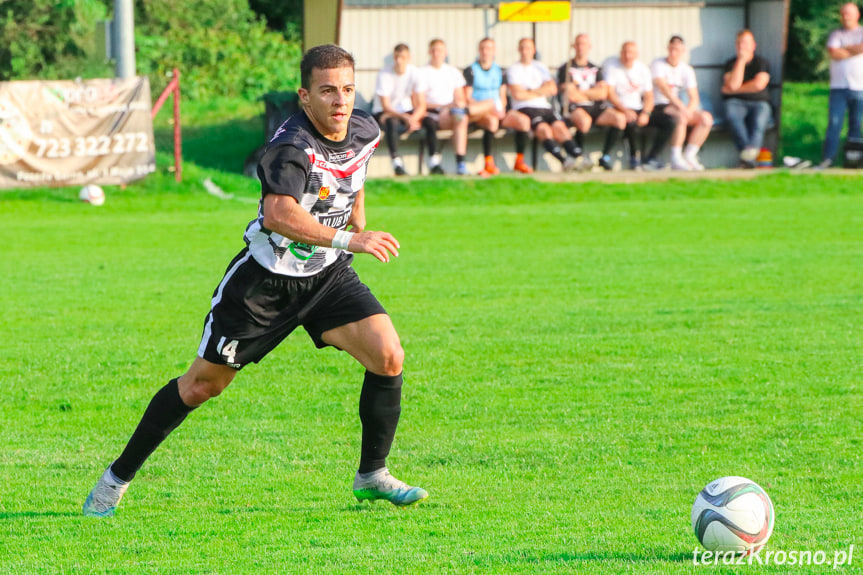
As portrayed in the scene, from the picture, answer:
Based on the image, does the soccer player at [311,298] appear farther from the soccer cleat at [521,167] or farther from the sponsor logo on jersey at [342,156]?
the soccer cleat at [521,167]

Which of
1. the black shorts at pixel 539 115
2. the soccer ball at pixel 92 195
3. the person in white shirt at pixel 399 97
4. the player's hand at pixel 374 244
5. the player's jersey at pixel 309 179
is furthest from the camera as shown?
the black shorts at pixel 539 115

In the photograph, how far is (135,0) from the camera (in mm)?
30031

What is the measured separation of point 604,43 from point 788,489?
17764mm

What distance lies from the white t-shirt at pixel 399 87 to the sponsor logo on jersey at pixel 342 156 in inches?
579

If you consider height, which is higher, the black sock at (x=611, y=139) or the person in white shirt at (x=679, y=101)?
the person in white shirt at (x=679, y=101)

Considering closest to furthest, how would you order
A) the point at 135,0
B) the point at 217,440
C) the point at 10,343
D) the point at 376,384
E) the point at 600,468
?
the point at 376,384 < the point at 600,468 < the point at 217,440 < the point at 10,343 < the point at 135,0

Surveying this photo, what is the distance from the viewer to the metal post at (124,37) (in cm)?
2002

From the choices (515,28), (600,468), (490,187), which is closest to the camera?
(600,468)

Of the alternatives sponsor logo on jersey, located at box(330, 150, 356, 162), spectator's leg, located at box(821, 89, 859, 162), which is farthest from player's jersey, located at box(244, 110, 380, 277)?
spectator's leg, located at box(821, 89, 859, 162)

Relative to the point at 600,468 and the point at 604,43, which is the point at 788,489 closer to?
the point at 600,468

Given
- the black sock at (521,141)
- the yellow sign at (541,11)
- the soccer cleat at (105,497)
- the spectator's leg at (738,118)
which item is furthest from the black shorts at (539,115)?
the soccer cleat at (105,497)

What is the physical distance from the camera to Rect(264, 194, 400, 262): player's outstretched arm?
4781 millimetres

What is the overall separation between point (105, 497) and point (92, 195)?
13.7 meters

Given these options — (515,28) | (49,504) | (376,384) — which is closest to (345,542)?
(376,384)
